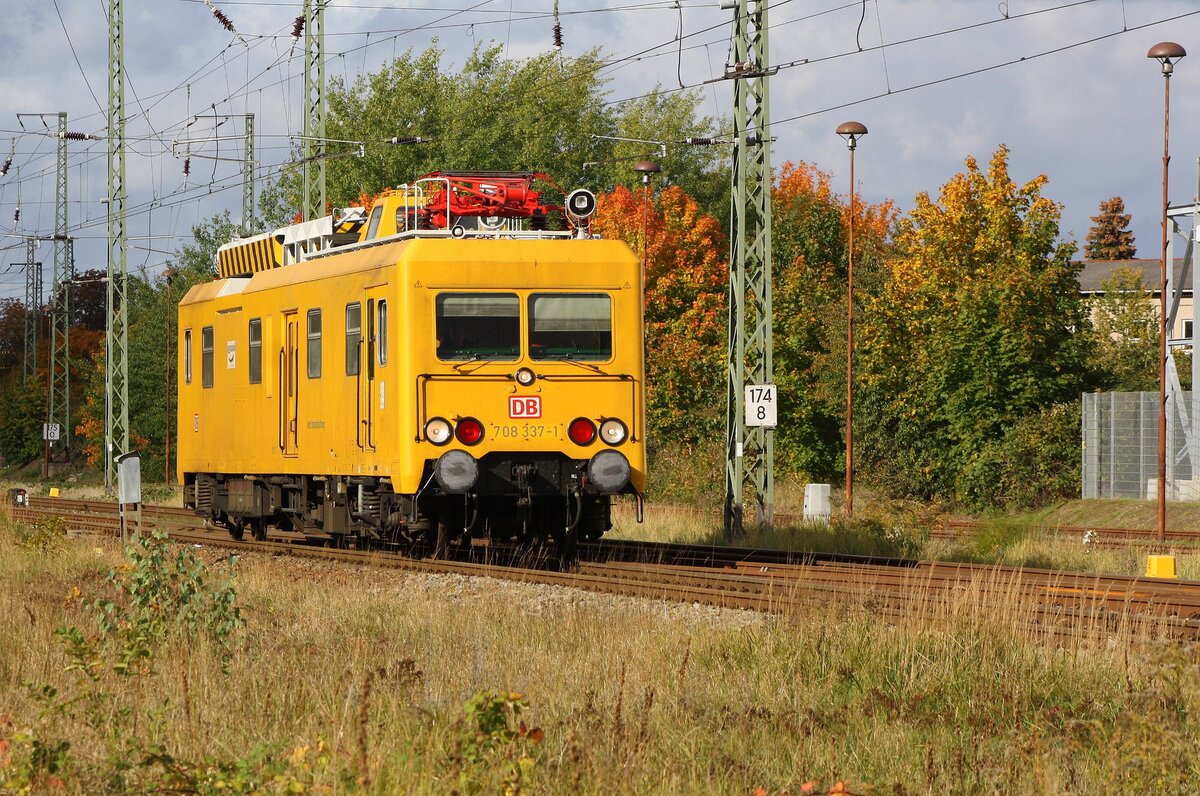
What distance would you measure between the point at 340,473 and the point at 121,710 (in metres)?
11.1

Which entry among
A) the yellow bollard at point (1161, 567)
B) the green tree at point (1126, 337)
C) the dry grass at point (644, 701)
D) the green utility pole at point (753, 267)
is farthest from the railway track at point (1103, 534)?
the dry grass at point (644, 701)

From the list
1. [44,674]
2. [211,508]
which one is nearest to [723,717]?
[44,674]

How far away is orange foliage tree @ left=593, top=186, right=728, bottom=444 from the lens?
1918 inches

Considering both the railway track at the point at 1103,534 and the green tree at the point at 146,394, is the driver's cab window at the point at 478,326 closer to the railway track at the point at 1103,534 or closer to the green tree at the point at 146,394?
the railway track at the point at 1103,534

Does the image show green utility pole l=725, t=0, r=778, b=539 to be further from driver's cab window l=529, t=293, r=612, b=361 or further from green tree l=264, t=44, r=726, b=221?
green tree l=264, t=44, r=726, b=221

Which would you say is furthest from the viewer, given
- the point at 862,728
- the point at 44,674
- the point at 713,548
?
the point at 713,548

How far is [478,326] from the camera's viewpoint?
16953mm

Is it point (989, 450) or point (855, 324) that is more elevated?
point (855, 324)

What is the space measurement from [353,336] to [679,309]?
119 ft

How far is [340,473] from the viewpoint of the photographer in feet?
60.3

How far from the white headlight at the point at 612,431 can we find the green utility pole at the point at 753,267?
6.23 m

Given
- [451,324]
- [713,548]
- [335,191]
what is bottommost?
[713,548]

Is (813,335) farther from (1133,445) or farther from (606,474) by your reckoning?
(606,474)

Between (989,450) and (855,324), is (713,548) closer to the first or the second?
(989,450)
